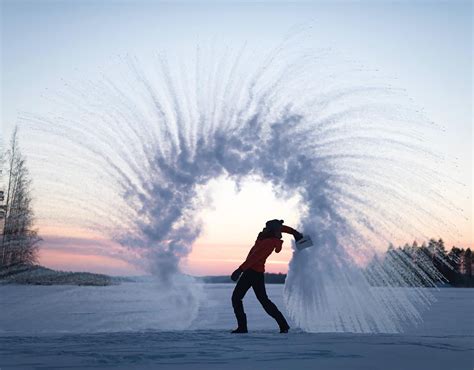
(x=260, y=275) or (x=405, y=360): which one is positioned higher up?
(x=260, y=275)

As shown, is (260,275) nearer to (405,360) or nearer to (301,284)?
(301,284)

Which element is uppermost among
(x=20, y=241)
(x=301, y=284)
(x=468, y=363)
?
(x=20, y=241)

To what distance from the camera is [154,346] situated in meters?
8.23

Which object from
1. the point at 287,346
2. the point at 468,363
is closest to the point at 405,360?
the point at 468,363

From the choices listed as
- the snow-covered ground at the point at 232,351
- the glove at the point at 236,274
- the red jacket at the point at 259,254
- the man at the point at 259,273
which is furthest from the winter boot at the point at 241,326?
the red jacket at the point at 259,254

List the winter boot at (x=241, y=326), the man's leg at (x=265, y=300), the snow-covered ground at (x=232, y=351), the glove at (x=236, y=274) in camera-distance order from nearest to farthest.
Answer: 1. the snow-covered ground at (x=232, y=351)
2. the winter boot at (x=241, y=326)
3. the man's leg at (x=265, y=300)
4. the glove at (x=236, y=274)

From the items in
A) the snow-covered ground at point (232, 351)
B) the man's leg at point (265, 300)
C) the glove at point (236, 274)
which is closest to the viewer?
the snow-covered ground at point (232, 351)

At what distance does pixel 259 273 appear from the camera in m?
10.8

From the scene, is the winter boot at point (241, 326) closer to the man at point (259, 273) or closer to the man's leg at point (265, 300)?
the man at point (259, 273)

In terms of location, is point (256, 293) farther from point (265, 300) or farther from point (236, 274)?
point (236, 274)

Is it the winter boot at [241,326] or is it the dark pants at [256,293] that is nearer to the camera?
the winter boot at [241,326]

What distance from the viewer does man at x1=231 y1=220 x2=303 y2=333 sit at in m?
10.7

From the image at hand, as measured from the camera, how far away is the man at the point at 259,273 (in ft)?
35.2

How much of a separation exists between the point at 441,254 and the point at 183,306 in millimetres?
6163
